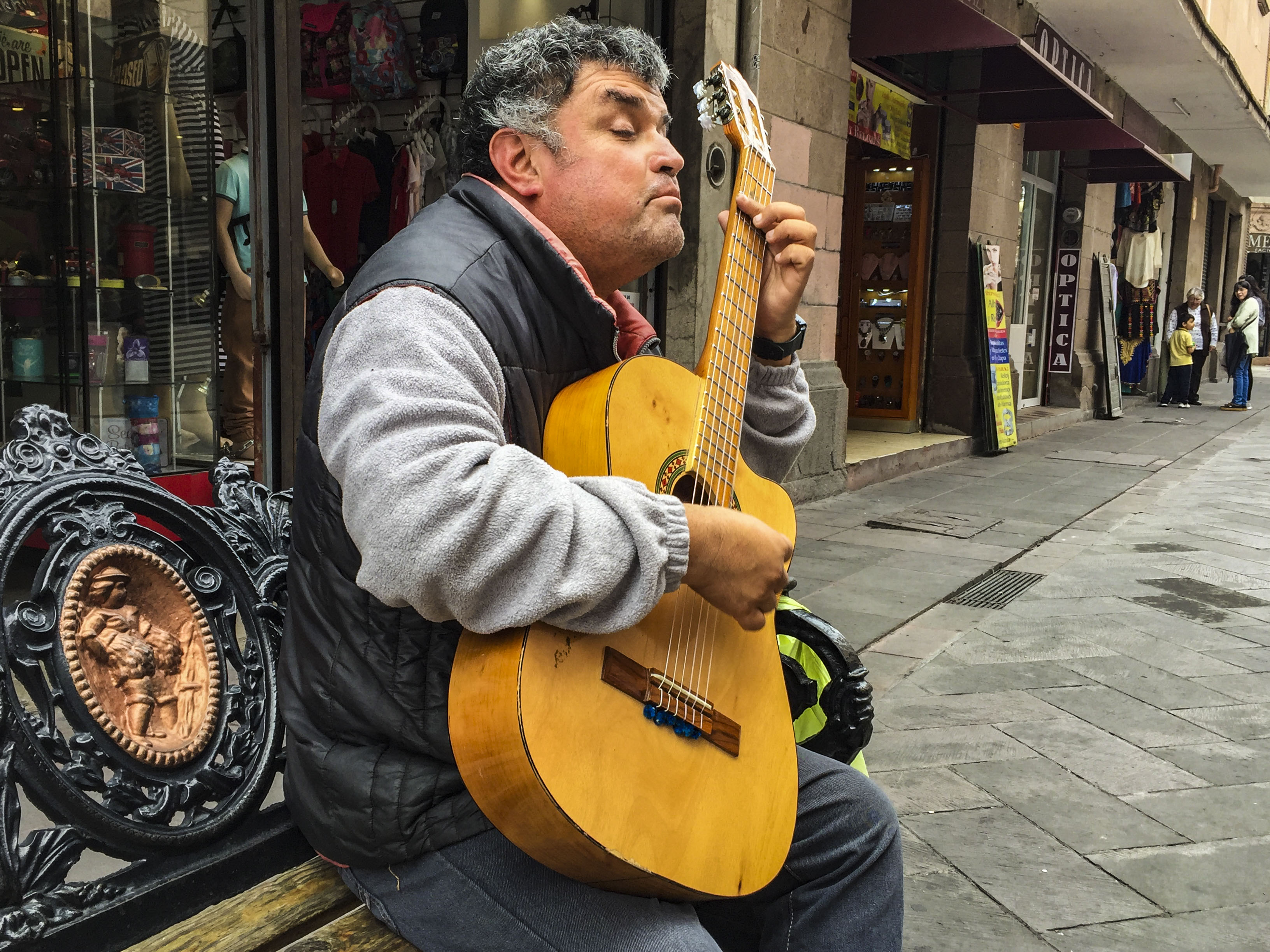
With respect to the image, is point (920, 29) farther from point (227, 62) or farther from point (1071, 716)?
point (1071, 716)

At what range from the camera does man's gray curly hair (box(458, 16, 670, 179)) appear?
5.33ft

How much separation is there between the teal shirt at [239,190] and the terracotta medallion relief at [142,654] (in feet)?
10.7

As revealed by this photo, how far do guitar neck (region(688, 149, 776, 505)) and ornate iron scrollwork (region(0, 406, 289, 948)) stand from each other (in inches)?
28.2

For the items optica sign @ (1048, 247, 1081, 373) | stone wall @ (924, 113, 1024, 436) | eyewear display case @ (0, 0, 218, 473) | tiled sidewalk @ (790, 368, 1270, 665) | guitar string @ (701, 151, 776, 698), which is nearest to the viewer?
guitar string @ (701, 151, 776, 698)

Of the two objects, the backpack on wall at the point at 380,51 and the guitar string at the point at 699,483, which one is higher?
the backpack on wall at the point at 380,51

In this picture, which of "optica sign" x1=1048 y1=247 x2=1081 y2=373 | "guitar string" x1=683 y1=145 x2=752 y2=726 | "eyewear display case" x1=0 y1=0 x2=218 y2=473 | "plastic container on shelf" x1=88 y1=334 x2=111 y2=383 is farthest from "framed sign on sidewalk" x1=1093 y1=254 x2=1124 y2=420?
"guitar string" x1=683 y1=145 x2=752 y2=726

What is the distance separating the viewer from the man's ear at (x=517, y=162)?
1.64 m

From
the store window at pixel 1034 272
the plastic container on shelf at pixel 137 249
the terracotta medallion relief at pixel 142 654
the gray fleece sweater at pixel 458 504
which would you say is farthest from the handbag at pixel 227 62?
the store window at pixel 1034 272

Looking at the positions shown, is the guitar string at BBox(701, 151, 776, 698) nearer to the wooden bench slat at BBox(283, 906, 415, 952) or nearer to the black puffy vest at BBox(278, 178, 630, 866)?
the black puffy vest at BBox(278, 178, 630, 866)

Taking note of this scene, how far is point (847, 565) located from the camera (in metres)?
5.57

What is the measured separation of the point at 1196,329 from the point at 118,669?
19093 millimetres

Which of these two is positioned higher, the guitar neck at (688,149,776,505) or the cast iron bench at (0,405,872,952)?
the guitar neck at (688,149,776,505)

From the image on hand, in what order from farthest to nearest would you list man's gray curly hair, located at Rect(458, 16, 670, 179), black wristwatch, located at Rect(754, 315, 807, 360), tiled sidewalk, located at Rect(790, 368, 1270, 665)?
tiled sidewalk, located at Rect(790, 368, 1270, 665), black wristwatch, located at Rect(754, 315, 807, 360), man's gray curly hair, located at Rect(458, 16, 670, 179)

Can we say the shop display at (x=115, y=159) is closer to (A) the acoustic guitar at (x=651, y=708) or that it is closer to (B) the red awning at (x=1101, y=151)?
(A) the acoustic guitar at (x=651, y=708)
